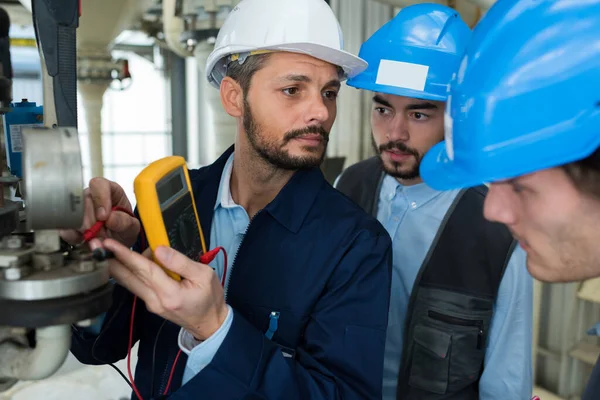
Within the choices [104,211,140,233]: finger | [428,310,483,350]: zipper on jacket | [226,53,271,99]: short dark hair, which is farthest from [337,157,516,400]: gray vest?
[104,211,140,233]: finger

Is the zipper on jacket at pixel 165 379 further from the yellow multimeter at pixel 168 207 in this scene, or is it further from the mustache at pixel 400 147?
the mustache at pixel 400 147

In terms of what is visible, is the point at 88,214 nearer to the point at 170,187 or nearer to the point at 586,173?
the point at 170,187

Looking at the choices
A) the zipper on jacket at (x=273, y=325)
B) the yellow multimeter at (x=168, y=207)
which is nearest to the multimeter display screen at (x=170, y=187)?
Result: the yellow multimeter at (x=168, y=207)

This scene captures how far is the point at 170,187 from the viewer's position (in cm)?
78

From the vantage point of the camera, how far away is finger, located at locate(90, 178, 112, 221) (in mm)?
896

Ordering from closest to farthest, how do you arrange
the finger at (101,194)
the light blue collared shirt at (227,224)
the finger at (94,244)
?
the finger at (94,244)
the finger at (101,194)
the light blue collared shirt at (227,224)

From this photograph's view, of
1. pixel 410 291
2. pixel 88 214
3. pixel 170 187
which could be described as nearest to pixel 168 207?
pixel 170 187

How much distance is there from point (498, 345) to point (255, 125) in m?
0.79

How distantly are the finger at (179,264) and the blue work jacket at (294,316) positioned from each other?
0.40ft

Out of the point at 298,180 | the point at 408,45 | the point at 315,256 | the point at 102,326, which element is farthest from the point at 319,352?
the point at 408,45

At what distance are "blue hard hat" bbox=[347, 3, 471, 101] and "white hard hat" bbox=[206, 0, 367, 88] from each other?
0.21m

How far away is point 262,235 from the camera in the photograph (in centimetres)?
104

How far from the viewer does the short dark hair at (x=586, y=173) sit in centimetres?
59

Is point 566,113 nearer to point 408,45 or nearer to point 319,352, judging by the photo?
point 319,352
